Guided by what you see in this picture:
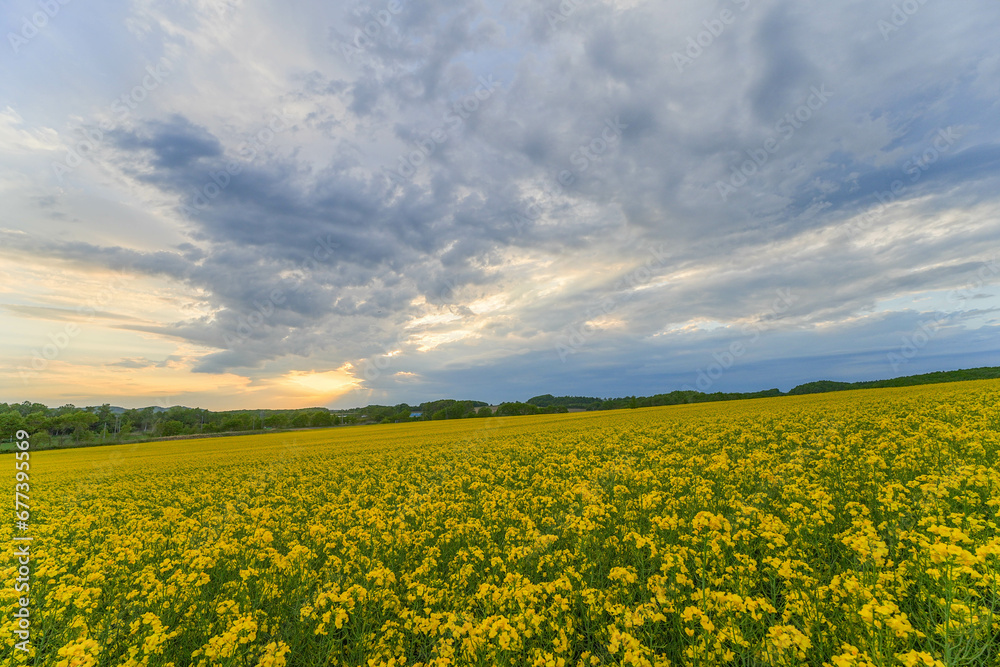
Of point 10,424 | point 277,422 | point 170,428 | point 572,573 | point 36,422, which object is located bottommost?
point 277,422

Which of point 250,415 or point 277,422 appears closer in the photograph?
point 277,422

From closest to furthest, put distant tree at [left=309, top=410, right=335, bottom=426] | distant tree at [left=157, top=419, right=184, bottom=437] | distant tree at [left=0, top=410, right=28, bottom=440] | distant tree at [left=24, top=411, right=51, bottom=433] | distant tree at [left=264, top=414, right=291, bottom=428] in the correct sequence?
distant tree at [left=0, top=410, right=28, bottom=440], distant tree at [left=24, top=411, right=51, bottom=433], distant tree at [left=264, top=414, right=291, bottom=428], distant tree at [left=157, top=419, right=184, bottom=437], distant tree at [left=309, top=410, right=335, bottom=426]

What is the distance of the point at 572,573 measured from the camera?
20.3ft

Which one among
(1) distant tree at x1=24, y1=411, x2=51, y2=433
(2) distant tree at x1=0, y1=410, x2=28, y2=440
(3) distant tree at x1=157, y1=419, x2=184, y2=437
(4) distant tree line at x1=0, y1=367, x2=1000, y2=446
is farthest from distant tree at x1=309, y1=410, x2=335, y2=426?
(1) distant tree at x1=24, y1=411, x2=51, y2=433

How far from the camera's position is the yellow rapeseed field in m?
4.62

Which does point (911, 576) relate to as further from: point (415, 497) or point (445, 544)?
point (415, 497)

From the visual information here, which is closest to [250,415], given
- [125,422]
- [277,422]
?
[277,422]

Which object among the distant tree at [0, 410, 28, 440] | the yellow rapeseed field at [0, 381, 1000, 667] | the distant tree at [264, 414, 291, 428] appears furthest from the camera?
the distant tree at [264, 414, 291, 428]

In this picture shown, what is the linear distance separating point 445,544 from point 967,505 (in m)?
10.3

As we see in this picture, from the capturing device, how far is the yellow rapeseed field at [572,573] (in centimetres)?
A: 462

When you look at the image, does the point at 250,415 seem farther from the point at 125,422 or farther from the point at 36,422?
the point at 36,422

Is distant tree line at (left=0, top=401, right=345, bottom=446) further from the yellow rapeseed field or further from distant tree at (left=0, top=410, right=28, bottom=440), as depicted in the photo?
the yellow rapeseed field

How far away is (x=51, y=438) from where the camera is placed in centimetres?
9344

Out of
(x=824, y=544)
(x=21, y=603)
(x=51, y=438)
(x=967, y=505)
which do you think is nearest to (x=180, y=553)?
(x=21, y=603)
